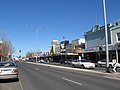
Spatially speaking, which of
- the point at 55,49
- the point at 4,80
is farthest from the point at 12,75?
the point at 55,49

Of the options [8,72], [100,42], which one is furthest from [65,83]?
[100,42]

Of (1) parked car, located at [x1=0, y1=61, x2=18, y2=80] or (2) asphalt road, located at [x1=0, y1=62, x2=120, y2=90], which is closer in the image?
(2) asphalt road, located at [x1=0, y1=62, x2=120, y2=90]

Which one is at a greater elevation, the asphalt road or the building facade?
the building facade

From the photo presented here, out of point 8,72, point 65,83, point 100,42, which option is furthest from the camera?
point 100,42

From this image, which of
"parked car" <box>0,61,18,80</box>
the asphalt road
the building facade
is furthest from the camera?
the building facade

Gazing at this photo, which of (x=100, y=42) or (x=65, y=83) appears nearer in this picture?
(x=65, y=83)

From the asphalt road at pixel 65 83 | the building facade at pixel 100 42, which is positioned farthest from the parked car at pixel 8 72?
the building facade at pixel 100 42

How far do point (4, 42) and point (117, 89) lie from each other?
84.9m

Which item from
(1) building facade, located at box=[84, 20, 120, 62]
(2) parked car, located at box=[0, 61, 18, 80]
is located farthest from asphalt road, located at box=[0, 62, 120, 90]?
(1) building facade, located at box=[84, 20, 120, 62]

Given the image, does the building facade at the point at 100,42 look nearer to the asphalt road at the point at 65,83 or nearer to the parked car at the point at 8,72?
the asphalt road at the point at 65,83

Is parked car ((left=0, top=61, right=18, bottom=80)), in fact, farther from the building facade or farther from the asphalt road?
the building facade

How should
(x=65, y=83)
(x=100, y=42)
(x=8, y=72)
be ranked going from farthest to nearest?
1. (x=100, y=42)
2. (x=8, y=72)
3. (x=65, y=83)

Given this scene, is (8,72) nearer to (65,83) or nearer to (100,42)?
(65,83)

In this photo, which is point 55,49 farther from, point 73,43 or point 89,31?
point 89,31
